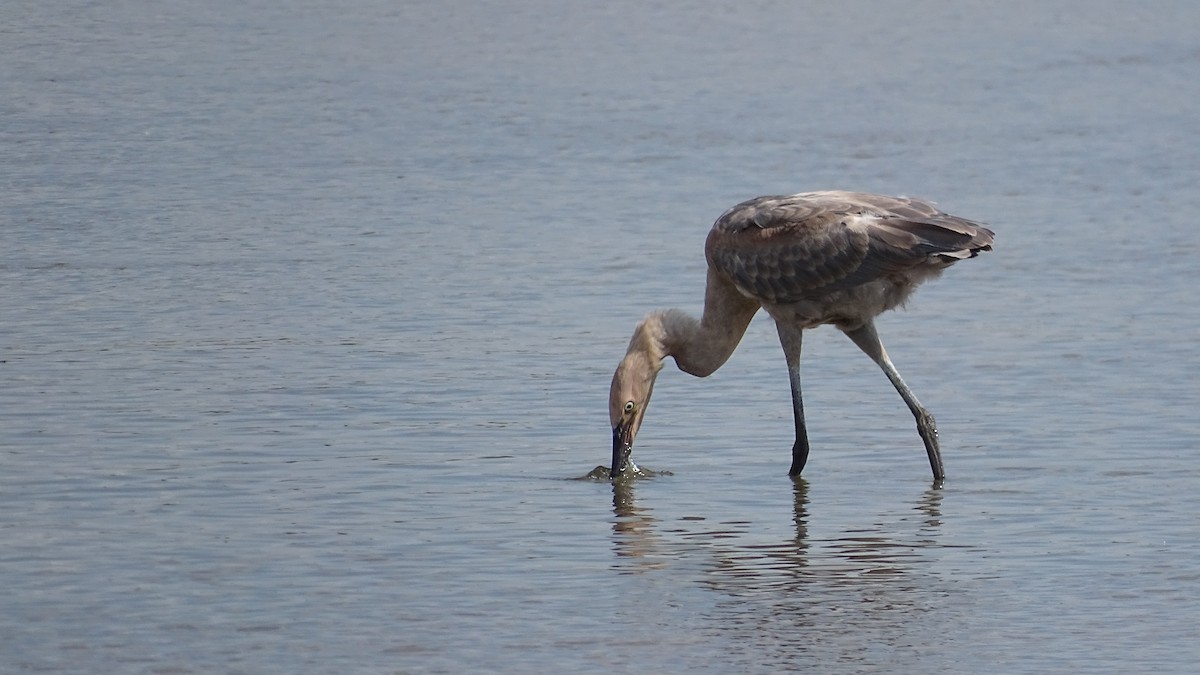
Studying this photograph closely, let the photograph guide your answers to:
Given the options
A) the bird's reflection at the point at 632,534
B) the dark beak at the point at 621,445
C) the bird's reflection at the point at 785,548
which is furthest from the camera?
the dark beak at the point at 621,445

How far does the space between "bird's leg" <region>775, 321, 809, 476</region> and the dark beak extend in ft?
2.39

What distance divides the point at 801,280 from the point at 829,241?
0.75 feet

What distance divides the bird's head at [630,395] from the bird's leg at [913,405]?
0.98 m

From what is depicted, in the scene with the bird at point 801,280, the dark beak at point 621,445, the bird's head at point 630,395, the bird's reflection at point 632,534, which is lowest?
the bird's reflection at point 632,534

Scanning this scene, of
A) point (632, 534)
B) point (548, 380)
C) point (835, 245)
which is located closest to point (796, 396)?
point (835, 245)

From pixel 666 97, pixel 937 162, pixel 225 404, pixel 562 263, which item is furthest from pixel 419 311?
pixel 666 97

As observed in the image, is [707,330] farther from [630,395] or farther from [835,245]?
[835,245]

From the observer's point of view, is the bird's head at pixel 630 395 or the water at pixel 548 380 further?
the bird's head at pixel 630 395

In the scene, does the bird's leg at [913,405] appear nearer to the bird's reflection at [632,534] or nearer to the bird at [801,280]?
the bird at [801,280]

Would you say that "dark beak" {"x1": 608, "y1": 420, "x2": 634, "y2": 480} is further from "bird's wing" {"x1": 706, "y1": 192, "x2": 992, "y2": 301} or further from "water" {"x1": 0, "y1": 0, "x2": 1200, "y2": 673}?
"bird's wing" {"x1": 706, "y1": 192, "x2": 992, "y2": 301}

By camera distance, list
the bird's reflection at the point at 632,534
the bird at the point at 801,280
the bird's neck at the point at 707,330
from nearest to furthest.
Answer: the bird's reflection at the point at 632,534, the bird at the point at 801,280, the bird's neck at the point at 707,330

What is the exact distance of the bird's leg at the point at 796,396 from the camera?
9.98 m

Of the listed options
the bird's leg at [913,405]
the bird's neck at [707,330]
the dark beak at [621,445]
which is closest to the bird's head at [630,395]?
the dark beak at [621,445]

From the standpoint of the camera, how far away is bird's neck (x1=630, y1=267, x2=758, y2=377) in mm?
10648
